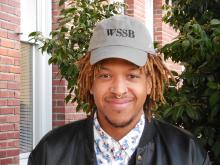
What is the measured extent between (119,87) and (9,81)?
2.61 metres

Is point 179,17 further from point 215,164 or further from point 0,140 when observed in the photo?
point 0,140

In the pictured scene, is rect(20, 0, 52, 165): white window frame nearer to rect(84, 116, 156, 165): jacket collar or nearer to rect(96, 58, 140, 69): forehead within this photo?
rect(84, 116, 156, 165): jacket collar

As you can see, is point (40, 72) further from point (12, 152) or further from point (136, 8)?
point (136, 8)

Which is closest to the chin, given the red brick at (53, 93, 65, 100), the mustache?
the mustache

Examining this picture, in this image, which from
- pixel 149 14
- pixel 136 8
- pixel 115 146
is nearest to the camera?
pixel 115 146

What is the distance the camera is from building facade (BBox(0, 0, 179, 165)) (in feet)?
15.0

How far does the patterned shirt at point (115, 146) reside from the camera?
90.5 inches

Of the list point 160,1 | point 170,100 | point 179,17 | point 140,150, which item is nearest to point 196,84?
point 170,100

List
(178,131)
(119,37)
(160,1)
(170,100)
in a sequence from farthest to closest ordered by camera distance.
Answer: (160,1) → (170,100) → (178,131) → (119,37)

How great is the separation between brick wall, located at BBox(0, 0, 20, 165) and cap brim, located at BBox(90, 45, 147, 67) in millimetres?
2426

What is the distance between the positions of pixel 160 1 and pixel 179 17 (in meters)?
5.46

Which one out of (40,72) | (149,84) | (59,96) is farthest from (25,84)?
(149,84)

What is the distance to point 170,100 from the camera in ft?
10.8

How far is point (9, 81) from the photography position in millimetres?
4613
